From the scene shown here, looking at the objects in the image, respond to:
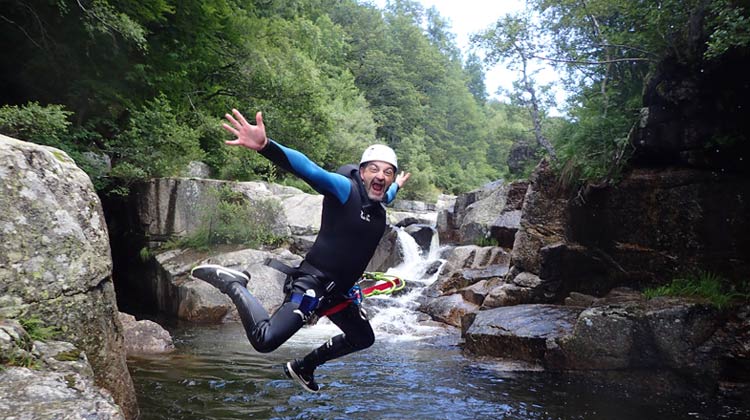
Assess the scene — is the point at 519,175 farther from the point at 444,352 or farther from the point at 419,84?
the point at 419,84

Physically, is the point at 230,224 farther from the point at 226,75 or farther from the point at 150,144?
the point at 226,75

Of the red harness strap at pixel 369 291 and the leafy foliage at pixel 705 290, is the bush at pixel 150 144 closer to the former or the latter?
the red harness strap at pixel 369 291

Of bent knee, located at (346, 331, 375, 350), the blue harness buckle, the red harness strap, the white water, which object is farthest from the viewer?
the white water

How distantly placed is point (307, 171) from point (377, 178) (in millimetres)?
720

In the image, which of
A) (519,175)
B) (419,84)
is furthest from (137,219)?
(419,84)

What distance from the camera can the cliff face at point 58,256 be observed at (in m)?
3.79

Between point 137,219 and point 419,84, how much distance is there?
155ft

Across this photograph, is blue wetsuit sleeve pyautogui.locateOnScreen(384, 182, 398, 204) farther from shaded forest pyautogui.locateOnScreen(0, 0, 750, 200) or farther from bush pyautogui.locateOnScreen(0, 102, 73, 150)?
bush pyautogui.locateOnScreen(0, 102, 73, 150)

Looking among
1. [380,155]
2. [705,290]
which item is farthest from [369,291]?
[705,290]

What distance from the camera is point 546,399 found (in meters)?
6.48

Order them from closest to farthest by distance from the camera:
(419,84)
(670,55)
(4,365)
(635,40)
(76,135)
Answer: (4,365), (670,55), (635,40), (76,135), (419,84)

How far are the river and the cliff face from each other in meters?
1.30

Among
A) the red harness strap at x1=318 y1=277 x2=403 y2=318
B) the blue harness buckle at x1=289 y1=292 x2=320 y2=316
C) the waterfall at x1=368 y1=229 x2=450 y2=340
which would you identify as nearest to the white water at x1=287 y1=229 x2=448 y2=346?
the waterfall at x1=368 y1=229 x2=450 y2=340

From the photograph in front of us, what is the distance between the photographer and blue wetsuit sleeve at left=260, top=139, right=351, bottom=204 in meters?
3.87
